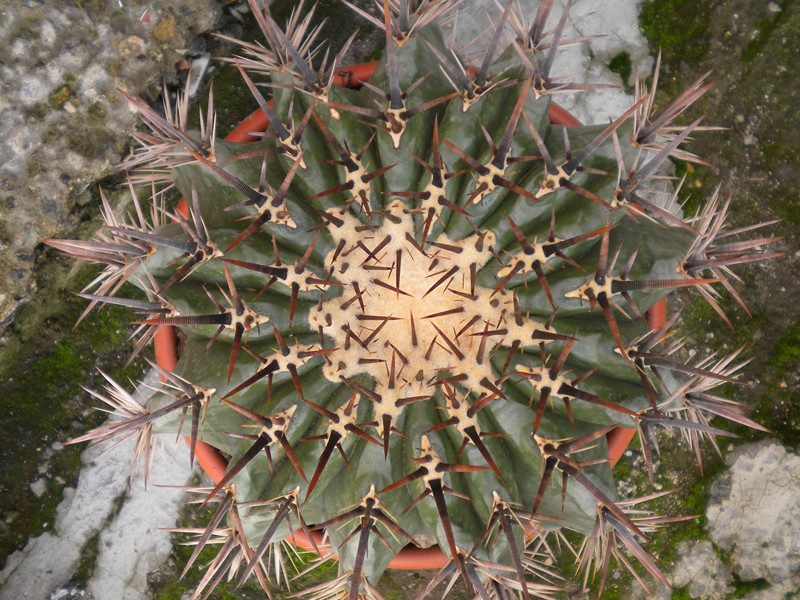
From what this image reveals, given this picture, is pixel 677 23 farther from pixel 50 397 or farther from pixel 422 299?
pixel 50 397

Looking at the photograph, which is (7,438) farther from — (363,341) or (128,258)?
(363,341)

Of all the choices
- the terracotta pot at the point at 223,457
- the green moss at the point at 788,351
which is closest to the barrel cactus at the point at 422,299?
the terracotta pot at the point at 223,457

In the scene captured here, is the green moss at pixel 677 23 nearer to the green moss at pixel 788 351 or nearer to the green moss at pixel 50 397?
the green moss at pixel 788 351

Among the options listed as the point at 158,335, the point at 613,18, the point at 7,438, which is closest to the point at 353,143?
the point at 158,335

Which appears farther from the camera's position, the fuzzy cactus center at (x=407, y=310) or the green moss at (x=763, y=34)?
the green moss at (x=763, y=34)

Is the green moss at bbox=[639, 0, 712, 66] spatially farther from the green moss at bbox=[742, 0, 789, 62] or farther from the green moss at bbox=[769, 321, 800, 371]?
the green moss at bbox=[769, 321, 800, 371]

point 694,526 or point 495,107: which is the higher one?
point 495,107

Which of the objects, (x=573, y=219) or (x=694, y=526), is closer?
(x=573, y=219)

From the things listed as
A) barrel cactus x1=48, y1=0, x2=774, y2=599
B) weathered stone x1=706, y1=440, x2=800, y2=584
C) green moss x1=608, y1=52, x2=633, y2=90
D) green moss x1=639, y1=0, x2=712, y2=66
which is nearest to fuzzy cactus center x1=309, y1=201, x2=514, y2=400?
barrel cactus x1=48, y1=0, x2=774, y2=599
